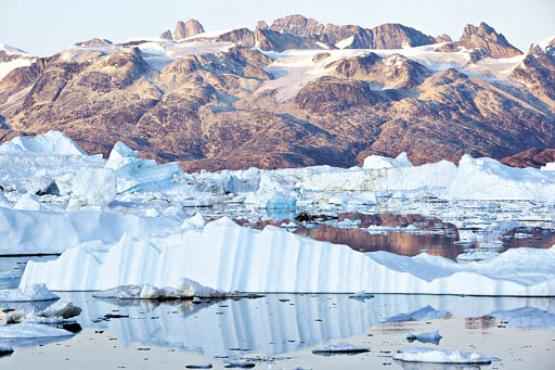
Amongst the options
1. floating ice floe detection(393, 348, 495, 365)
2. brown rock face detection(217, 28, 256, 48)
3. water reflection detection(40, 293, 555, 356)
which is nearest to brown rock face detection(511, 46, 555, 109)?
brown rock face detection(217, 28, 256, 48)

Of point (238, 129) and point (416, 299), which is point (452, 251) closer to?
point (416, 299)

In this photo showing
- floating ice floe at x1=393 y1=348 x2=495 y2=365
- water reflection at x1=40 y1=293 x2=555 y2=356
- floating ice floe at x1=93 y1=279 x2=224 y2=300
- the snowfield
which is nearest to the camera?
floating ice floe at x1=393 y1=348 x2=495 y2=365

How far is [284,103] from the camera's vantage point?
13675cm

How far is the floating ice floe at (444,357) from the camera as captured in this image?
8.70 meters

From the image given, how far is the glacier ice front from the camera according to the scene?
12.9 m

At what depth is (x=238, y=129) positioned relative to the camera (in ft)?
420

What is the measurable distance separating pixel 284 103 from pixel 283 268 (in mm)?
123960

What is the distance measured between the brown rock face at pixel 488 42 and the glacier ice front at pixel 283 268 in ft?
499

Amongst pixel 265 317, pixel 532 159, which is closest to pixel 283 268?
pixel 265 317

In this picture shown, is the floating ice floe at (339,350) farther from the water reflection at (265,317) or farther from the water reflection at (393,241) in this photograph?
the water reflection at (393,241)

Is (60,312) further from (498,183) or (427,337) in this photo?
(498,183)

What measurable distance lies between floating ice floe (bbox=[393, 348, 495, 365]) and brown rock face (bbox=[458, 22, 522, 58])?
15646cm

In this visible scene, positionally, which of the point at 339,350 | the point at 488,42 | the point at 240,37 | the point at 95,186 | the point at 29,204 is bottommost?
the point at 339,350

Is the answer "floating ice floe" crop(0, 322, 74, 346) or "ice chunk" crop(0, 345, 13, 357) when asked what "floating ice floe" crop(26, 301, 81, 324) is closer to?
"floating ice floe" crop(0, 322, 74, 346)
